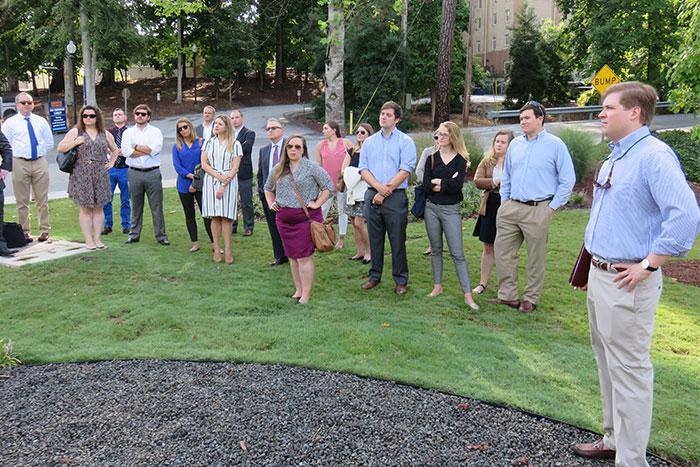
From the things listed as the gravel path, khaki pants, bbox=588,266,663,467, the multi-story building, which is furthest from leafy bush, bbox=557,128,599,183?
the multi-story building

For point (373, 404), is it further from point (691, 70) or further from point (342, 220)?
point (691, 70)

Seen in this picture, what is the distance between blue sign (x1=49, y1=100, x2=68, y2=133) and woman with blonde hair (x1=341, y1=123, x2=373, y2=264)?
994 inches

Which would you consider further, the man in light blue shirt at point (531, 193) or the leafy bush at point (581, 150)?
the leafy bush at point (581, 150)

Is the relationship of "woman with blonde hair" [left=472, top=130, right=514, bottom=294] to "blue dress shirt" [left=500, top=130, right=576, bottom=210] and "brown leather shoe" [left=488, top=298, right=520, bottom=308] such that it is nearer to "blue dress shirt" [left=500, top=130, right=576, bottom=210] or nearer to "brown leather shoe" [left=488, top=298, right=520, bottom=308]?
"brown leather shoe" [left=488, top=298, right=520, bottom=308]

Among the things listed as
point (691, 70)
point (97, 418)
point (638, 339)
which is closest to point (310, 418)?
point (97, 418)

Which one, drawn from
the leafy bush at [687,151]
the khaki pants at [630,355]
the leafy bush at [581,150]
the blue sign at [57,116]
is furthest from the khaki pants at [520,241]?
the blue sign at [57,116]

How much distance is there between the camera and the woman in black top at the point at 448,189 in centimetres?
637

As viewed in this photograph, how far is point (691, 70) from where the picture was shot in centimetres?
812

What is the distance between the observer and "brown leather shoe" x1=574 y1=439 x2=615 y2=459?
350 centimetres

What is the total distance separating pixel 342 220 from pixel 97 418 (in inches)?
221

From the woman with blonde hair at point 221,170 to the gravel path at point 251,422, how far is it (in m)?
3.59

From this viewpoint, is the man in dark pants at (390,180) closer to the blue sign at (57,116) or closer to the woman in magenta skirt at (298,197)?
the woman in magenta skirt at (298,197)

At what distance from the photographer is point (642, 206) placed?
3123mm

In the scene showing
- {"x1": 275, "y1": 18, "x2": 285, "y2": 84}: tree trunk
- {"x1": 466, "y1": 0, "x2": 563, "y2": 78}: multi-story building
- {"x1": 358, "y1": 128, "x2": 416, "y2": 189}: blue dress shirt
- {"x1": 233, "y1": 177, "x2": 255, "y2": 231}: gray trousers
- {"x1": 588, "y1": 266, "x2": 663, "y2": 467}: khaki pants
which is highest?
{"x1": 466, "y1": 0, "x2": 563, "y2": 78}: multi-story building
